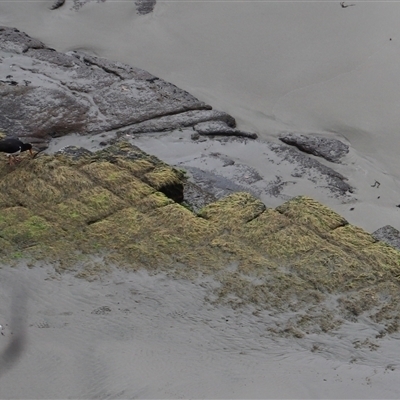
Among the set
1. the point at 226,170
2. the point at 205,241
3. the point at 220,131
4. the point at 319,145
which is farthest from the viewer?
the point at 220,131

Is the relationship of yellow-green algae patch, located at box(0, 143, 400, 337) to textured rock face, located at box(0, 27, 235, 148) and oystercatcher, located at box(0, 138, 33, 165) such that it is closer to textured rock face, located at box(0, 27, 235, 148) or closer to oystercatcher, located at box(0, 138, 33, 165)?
oystercatcher, located at box(0, 138, 33, 165)

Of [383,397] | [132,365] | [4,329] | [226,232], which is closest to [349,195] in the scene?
[226,232]

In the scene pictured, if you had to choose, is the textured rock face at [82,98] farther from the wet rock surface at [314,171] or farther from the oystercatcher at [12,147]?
the oystercatcher at [12,147]

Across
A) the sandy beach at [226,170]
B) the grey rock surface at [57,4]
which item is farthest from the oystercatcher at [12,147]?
the grey rock surface at [57,4]

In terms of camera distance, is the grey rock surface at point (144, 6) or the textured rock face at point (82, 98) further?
the grey rock surface at point (144, 6)

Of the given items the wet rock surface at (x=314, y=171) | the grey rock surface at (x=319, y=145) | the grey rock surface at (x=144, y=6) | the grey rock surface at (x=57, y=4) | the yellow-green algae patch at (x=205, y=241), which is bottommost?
the yellow-green algae patch at (x=205, y=241)

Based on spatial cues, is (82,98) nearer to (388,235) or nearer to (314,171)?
(314,171)

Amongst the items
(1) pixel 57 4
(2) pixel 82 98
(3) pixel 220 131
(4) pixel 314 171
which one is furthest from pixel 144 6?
(4) pixel 314 171
